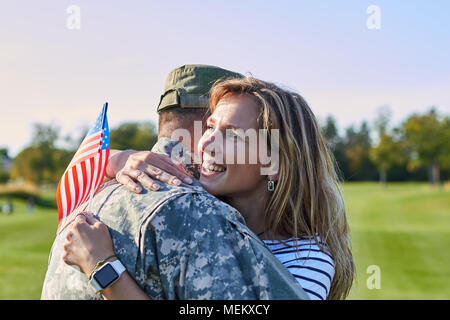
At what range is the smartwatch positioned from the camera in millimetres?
1736

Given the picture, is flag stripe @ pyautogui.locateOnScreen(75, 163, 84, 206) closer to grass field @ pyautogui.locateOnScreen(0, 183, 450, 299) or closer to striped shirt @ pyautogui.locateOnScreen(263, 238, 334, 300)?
striped shirt @ pyautogui.locateOnScreen(263, 238, 334, 300)

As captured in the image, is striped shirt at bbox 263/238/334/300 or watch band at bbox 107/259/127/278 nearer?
watch band at bbox 107/259/127/278

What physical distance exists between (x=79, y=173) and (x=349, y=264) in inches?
59.6

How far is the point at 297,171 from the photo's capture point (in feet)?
8.36

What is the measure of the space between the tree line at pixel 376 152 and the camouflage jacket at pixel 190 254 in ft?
158

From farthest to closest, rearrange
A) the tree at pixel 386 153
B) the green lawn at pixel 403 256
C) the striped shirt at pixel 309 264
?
the tree at pixel 386 153 < the green lawn at pixel 403 256 < the striped shirt at pixel 309 264

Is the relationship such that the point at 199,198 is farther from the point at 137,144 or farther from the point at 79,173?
the point at 137,144

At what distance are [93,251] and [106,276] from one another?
Answer: 12 cm

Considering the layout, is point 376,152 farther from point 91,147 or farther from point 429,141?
point 91,147

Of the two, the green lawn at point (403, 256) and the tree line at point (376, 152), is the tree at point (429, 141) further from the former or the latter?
the green lawn at point (403, 256)

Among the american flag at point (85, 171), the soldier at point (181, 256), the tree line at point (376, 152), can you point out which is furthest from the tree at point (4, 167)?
the soldier at point (181, 256)

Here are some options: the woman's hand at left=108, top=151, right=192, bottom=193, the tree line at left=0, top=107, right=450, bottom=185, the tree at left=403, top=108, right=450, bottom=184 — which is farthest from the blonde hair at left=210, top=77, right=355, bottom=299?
the tree at left=403, top=108, right=450, bottom=184

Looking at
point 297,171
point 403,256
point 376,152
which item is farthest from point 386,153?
point 297,171

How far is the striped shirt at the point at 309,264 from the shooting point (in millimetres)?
2119
